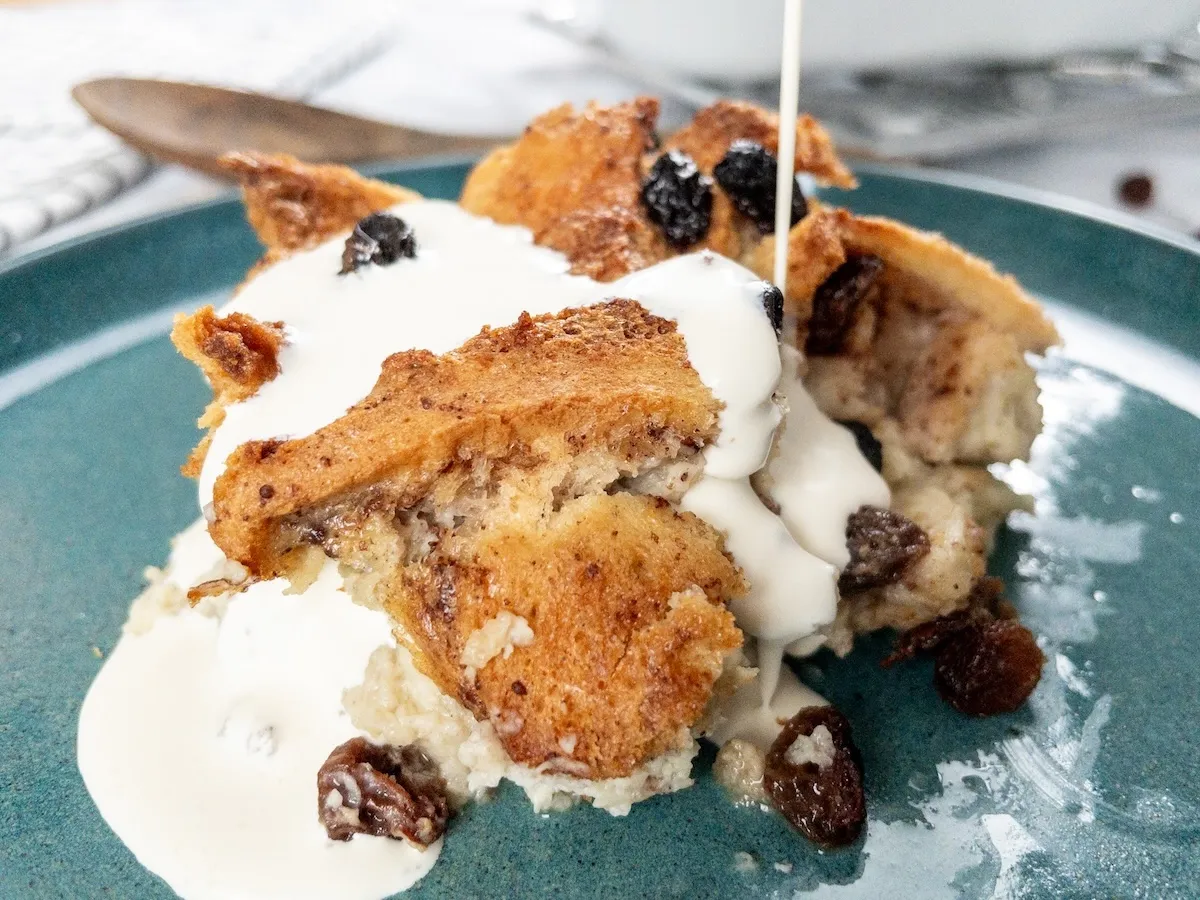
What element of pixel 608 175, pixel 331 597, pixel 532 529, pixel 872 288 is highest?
pixel 608 175

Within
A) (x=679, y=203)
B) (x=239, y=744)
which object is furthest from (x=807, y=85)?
(x=239, y=744)

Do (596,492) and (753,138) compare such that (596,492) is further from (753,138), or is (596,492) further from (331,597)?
(753,138)

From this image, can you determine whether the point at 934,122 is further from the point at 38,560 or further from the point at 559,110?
the point at 38,560

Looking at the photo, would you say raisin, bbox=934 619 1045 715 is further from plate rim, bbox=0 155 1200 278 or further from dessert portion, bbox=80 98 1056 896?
plate rim, bbox=0 155 1200 278

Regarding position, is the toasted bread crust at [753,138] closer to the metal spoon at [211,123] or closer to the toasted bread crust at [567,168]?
the toasted bread crust at [567,168]

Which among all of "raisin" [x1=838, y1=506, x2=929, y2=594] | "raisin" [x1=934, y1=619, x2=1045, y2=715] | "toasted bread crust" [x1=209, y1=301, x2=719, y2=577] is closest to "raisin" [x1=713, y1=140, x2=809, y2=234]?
"toasted bread crust" [x1=209, y1=301, x2=719, y2=577]

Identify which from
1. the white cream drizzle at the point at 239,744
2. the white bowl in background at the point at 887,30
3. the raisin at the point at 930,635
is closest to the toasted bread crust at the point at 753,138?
the raisin at the point at 930,635

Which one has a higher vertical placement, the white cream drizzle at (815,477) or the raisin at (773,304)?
the raisin at (773,304)
